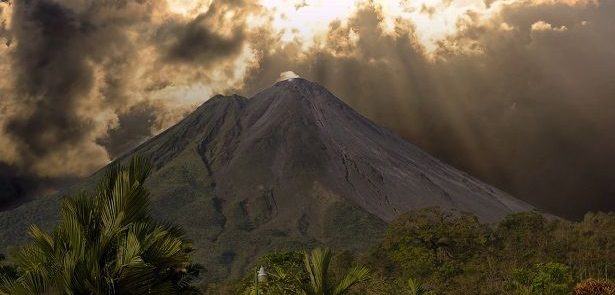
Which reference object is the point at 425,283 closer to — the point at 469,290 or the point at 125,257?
the point at 469,290

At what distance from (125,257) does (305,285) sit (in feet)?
14.6

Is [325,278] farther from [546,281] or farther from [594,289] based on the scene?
[546,281]

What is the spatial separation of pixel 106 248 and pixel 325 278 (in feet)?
13.7

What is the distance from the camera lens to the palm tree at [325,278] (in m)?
10.8

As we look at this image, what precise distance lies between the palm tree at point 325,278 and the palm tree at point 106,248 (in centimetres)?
299

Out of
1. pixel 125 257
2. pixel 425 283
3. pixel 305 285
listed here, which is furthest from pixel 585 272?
pixel 125 257

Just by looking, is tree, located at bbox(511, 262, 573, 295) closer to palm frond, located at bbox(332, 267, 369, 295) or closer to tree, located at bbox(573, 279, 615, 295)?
tree, located at bbox(573, 279, 615, 295)

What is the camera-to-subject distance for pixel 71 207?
317 inches

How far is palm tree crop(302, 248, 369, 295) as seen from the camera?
1083 cm

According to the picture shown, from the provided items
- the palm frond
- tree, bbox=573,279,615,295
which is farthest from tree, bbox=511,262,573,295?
the palm frond

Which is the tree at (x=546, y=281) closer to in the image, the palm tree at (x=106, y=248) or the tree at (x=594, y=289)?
the tree at (x=594, y=289)

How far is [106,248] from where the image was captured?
7.95 m

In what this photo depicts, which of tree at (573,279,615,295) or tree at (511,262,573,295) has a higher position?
tree at (573,279,615,295)

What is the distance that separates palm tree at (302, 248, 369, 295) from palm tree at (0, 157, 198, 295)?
118 inches
